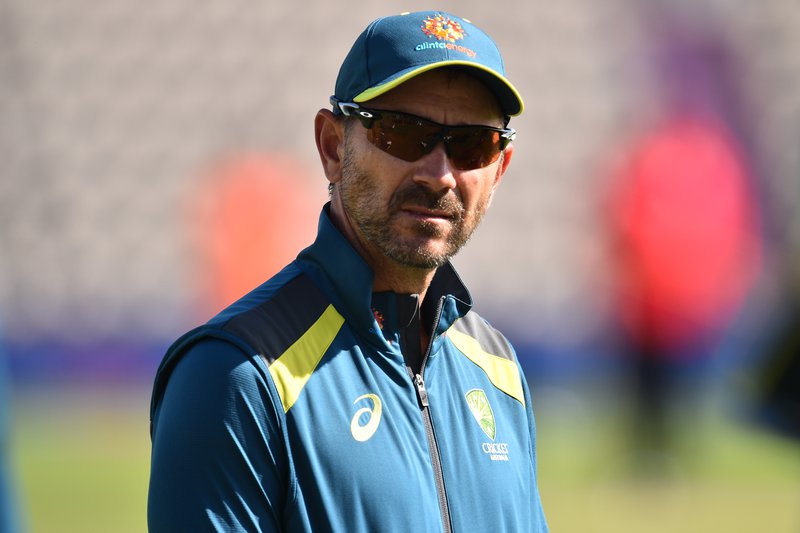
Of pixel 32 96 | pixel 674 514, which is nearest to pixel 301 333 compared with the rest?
pixel 674 514

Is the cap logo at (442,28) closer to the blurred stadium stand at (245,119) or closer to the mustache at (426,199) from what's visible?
the mustache at (426,199)

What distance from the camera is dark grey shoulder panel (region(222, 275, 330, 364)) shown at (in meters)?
1.33

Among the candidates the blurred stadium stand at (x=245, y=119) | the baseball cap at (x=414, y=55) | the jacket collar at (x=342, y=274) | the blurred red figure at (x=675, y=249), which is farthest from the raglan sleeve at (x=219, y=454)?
the blurred stadium stand at (x=245, y=119)

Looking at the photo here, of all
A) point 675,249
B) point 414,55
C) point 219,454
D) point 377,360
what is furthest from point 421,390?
point 675,249

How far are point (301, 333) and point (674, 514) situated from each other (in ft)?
16.2

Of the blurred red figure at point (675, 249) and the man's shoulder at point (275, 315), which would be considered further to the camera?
the blurred red figure at point (675, 249)

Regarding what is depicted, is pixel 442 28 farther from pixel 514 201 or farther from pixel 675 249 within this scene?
pixel 514 201

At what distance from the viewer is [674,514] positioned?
5.86 metres

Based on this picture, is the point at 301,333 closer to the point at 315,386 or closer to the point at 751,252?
the point at 315,386

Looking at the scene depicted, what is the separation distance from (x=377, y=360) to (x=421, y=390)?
3.0 inches

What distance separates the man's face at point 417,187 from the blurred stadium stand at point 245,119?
6755mm

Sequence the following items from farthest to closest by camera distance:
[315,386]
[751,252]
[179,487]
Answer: [751,252], [315,386], [179,487]

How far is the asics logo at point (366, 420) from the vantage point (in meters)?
1.35

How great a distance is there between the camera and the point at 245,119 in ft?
28.5
